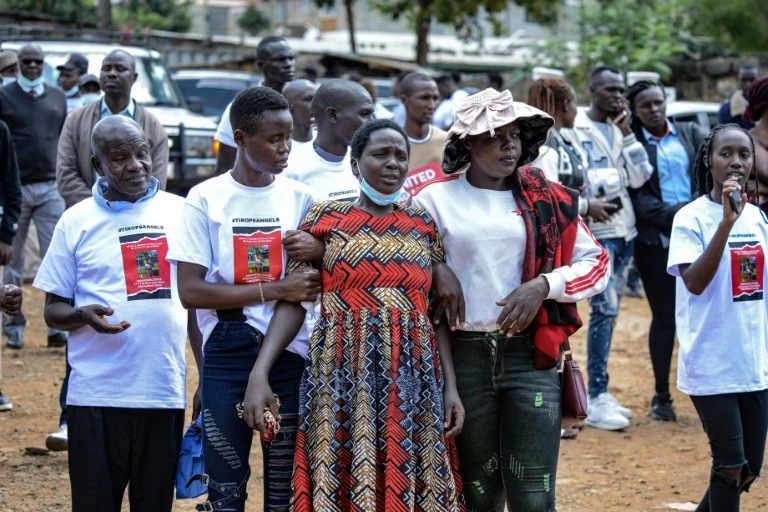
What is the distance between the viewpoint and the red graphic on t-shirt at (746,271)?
4742mm

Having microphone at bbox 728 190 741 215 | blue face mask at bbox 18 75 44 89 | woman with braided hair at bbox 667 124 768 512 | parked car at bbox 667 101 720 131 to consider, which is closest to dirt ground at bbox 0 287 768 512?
woman with braided hair at bbox 667 124 768 512

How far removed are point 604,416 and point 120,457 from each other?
4.09 meters

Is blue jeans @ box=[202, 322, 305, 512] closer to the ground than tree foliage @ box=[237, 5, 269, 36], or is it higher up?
closer to the ground

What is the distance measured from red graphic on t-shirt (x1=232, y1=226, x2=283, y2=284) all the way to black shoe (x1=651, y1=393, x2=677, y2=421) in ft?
14.4

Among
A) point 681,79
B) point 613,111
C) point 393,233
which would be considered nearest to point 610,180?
point 613,111

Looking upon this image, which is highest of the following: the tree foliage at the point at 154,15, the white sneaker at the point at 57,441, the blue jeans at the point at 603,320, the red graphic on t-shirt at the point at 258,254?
the tree foliage at the point at 154,15

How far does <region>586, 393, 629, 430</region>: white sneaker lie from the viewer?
289 inches

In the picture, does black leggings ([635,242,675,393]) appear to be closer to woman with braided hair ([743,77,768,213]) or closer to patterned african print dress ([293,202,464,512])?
woman with braided hair ([743,77,768,213])

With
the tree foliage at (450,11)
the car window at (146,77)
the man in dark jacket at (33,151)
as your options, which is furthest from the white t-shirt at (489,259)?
the tree foliage at (450,11)

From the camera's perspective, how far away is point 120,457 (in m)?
4.16

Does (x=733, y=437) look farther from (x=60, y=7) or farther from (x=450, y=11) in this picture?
(x=60, y=7)

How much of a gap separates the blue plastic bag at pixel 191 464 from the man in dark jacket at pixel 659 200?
4.14m

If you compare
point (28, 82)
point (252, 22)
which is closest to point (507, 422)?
point (28, 82)

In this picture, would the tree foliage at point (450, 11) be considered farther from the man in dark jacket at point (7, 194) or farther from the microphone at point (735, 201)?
the microphone at point (735, 201)
